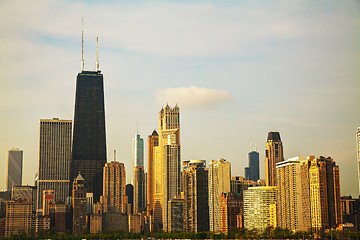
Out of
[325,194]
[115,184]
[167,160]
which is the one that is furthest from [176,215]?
[325,194]

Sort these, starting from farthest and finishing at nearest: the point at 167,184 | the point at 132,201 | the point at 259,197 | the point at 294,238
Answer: the point at 132,201 → the point at 167,184 → the point at 259,197 → the point at 294,238

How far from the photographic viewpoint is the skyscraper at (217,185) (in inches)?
5522

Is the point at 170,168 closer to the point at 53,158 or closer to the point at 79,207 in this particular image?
the point at 79,207

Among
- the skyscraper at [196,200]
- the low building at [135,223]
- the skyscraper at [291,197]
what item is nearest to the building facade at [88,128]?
the low building at [135,223]

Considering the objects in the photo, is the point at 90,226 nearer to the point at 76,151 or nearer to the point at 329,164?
the point at 76,151

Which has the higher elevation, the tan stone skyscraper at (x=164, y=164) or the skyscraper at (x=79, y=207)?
the tan stone skyscraper at (x=164, y=164)

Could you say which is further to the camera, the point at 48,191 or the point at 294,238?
the point at 48,191

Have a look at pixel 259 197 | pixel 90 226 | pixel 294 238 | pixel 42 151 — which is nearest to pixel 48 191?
pixel 42 151

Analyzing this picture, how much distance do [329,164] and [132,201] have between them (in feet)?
275

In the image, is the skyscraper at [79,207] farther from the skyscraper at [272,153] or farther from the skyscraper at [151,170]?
the skyscraper at [272,153]

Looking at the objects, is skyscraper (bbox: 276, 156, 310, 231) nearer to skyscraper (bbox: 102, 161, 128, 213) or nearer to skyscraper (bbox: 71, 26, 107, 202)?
skyscraper (bbox: 102, 161, 128, 213)

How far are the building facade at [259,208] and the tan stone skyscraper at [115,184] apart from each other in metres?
47.9

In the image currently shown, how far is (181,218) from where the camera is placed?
150 meters

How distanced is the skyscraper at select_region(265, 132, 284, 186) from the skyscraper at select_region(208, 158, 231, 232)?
16.7 m
